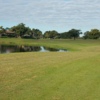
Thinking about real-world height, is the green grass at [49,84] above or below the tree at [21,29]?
below

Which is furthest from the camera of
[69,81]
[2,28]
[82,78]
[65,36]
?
[65,36]

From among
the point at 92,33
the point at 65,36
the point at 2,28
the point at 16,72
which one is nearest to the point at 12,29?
the point at 2,28

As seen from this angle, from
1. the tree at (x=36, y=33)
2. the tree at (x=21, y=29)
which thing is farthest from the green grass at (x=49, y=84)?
the tree at (x=36, y=33)

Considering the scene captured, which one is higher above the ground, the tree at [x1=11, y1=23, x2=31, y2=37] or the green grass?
the tree at [x1=11, y1=23, x2=31, y2=37]

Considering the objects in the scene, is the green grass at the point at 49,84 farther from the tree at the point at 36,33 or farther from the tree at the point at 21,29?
the tree at the point at 36,33

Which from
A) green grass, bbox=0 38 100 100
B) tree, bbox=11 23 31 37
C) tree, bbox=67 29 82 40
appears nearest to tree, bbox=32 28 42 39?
tree, bbox=11 23 31 37

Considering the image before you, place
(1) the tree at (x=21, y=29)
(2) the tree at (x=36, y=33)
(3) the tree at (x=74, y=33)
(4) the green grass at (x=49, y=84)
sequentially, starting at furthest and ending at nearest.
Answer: (2) the tree at (x=36, y=33), (3) the tree at (x=74, y=33), (1) the tree at (x=21, y=29), (4) the green grass at (x=49, y=84)

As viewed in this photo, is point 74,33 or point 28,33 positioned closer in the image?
point 74,33

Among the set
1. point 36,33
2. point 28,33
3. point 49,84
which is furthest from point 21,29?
point 49,84

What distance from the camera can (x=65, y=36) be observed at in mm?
177125

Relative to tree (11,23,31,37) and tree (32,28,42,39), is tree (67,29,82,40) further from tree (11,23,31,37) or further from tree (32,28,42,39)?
tree (11,23,31,37)

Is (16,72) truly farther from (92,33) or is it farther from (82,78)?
(92,33)

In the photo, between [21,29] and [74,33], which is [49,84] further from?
[74,33]

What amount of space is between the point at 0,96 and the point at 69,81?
4183 millimetres
